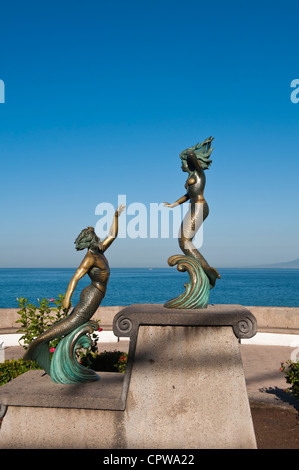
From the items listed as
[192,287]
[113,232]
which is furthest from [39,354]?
[192,287]

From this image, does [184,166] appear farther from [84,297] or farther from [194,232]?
[84,297]

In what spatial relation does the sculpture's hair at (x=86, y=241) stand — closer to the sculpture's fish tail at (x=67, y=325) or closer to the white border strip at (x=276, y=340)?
the sculpture's fish tail at (x=67, y=325)

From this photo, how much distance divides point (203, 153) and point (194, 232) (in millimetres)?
1351

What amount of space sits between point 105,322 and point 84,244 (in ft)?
28.2

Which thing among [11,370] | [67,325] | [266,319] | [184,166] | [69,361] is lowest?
[266,319]

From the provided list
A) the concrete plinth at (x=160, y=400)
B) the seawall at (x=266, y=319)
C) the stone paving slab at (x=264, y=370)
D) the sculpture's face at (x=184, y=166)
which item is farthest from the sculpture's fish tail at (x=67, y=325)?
the seawall at (x=266, y=319)

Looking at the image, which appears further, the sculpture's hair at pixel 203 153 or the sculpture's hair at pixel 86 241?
the sculpture's hair at pixel 203 153

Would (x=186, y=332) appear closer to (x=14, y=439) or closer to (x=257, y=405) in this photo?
(x=14, y=439)

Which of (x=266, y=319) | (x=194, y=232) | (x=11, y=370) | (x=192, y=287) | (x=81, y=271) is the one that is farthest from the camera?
(x=266, y=319)

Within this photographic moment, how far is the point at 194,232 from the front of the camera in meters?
5.97

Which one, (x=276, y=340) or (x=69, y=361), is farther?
(x=276, y=340)

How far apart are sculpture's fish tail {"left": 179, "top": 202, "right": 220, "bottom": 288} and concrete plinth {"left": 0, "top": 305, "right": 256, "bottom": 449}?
0.94 meters

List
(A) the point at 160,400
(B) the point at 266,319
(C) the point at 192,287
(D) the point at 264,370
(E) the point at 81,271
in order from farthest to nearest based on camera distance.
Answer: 1. (B) the point at 266,319
2. (D) the point at 264,370
3. (C) the point at 192,287
4. (E) the point at 81,271
5. (A) the point at 160,400

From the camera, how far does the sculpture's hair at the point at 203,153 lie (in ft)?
20.1
